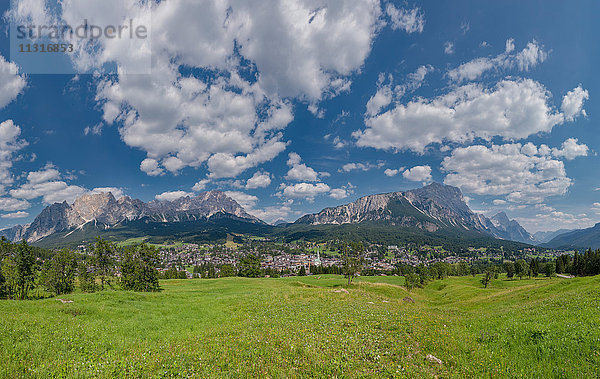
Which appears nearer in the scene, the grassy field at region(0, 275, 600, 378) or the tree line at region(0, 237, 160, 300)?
the grassy field at region(0, 275, 600, 378)

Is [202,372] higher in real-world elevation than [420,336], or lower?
higher

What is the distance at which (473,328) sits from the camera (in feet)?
55.1

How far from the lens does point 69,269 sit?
58.3 meters

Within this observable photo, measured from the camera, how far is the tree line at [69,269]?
49.1 metres

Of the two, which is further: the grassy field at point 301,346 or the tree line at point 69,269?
the tree line at point 69,269

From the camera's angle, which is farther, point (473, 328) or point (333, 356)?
point (473, 328)

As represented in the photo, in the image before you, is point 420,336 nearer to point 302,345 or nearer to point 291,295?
point 302,345

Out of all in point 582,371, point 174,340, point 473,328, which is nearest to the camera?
point 582,371

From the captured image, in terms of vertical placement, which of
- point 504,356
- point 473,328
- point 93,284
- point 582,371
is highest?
point 582,371

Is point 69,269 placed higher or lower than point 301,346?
lower

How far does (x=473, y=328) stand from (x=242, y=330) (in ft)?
54.9

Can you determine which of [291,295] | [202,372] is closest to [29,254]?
[291,295]

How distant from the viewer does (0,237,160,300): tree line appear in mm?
49078

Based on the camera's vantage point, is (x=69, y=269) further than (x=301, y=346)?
Yes
